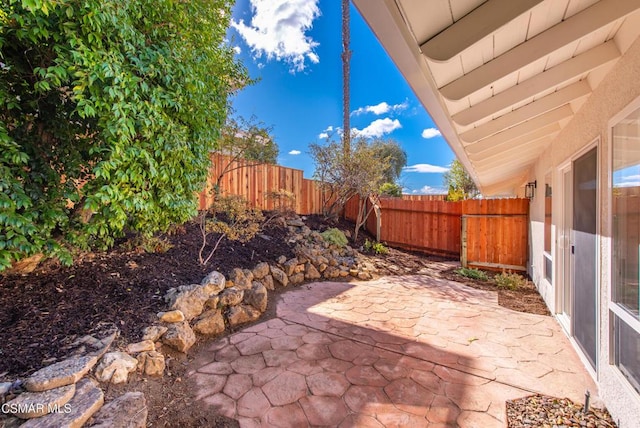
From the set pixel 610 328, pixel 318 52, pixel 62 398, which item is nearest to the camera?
pixel 62 398

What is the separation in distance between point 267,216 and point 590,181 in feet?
20.6

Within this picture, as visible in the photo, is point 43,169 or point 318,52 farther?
point 318,52

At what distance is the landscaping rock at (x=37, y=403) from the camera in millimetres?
1650

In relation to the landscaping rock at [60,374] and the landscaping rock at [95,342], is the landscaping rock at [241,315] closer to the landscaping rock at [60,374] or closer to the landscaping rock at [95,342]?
the landscaping rock at [95,342]

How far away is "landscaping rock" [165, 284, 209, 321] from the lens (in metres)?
3.13

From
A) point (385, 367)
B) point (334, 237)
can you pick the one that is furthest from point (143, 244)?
point (334, 237)

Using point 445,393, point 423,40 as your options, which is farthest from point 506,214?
point 423,40

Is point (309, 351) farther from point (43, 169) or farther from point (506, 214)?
point (506, 214)

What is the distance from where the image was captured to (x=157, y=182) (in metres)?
2.56

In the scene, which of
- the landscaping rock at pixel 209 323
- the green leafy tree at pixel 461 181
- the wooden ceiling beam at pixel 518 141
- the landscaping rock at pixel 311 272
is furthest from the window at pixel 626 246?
the green leafy tree at pixel 461 181

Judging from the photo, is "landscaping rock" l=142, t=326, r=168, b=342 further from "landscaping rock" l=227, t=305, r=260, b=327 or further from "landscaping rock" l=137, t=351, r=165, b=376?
"landscaping rock" l=227, t=305, r=260, b=327

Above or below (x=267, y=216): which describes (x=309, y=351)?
below

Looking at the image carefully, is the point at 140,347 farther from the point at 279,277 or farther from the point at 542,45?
the point at 542,45

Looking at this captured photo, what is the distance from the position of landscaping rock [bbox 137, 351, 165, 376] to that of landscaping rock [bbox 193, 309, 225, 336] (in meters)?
0.61
